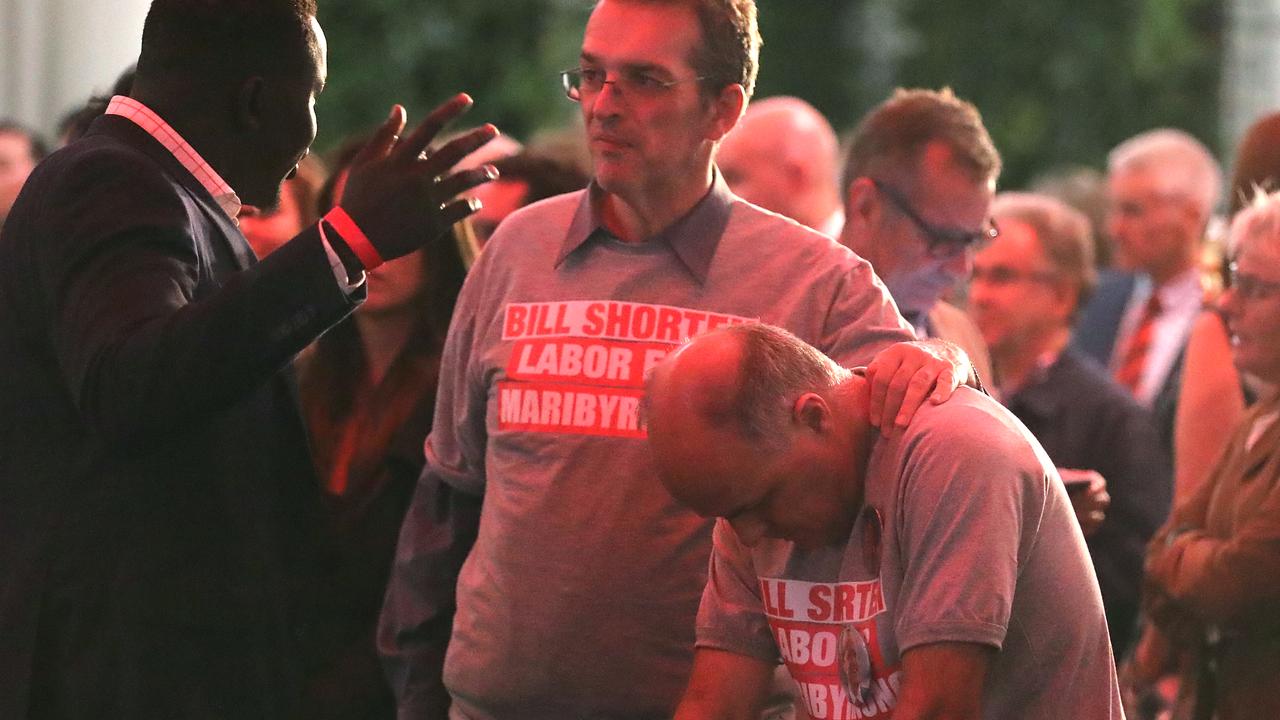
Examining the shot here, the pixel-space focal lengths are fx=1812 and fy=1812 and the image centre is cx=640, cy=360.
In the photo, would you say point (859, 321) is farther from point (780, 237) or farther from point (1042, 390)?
point (1042, 390)

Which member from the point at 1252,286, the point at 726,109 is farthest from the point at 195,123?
the point at 1252,286

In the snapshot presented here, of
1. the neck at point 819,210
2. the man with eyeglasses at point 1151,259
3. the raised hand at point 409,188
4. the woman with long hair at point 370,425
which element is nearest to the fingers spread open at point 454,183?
the raised hand at point 409,188

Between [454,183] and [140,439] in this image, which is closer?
[140,439]

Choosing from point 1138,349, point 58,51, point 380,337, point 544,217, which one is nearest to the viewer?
point 544,217

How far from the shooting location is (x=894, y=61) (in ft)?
46.3

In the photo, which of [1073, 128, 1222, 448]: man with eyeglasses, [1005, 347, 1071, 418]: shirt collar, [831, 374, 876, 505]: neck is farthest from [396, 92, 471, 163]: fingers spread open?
[1073, 128, 1222, 448]: man with eyeglasses

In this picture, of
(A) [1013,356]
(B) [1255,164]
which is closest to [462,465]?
(B) [1255,164]

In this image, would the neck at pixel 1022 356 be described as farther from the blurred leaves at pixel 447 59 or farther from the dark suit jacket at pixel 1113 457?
the blurred leaves at pixel 447 59

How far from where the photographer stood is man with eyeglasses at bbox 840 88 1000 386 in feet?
13.2

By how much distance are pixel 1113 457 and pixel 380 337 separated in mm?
2198

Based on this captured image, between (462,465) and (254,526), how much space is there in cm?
69

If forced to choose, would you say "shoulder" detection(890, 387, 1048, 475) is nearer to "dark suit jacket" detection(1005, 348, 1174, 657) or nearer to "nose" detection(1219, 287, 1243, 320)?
Result: "nose" detection(1219, 287, 1243, 320)

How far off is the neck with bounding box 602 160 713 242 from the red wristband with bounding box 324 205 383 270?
2.41ft

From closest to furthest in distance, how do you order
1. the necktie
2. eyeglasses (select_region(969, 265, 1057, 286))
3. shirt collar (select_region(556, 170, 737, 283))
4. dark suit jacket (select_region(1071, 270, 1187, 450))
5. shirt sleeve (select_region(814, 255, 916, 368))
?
1. shirt sleeve (select_region(814, 255, 916, 368))
2. shirt collar (select_region(556, 170, 737, 283))
3. eyeglasses (select_region(969, 265, 1057, 286))
4. the necktie
5. dark suit jacket (select_region(1071, 270, 1187, 450))
